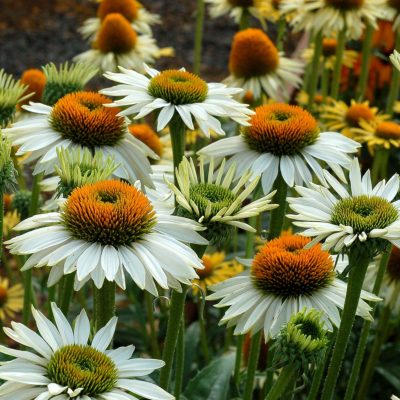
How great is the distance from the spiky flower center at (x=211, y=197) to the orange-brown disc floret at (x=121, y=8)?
1545mm

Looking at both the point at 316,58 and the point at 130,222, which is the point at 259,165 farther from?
the point at 316,58

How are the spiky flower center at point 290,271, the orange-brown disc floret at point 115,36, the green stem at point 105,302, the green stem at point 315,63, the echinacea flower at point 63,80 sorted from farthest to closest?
the orange-brown disc floret at point 115,36
the green stem at point 315,63
the echinacea flower at point 63,80
the spiky flower center at point 290,271
the green stem at point 105,302

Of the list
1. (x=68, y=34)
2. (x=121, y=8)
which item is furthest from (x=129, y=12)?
(x=68, y=34)

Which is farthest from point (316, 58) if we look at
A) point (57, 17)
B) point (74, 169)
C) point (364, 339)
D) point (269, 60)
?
point (57, 17)

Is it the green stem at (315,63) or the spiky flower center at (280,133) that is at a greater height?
the spiky flower center at (280,133)

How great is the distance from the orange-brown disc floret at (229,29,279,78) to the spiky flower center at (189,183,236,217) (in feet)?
3.41

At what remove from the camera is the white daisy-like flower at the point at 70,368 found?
1.00 metres

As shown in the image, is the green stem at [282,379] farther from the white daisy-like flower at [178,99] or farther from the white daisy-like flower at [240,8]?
the white daisy-like flower at [240,8]

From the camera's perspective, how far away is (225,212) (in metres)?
1.18

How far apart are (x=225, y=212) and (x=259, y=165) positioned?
1.10 ft

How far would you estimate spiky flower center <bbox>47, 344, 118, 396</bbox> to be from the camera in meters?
1.01

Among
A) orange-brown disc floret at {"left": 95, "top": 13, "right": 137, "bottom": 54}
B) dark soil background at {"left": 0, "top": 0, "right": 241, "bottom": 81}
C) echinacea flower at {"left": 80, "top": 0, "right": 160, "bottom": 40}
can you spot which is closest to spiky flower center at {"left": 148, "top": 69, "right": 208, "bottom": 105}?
orange-brown disc floret at {"left": 95, "top": 13, "right": 137, "bottom": 54}

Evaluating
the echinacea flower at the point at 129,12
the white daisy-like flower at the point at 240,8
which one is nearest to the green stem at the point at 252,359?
the white daisy-like flower at the point at 240,8

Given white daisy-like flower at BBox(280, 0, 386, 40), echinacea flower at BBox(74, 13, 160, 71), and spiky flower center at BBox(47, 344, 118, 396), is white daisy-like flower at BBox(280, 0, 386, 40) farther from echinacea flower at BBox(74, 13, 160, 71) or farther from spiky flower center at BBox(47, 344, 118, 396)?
spiky flower center at BBox(47, 344, 118, 396)
